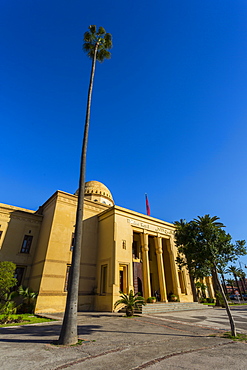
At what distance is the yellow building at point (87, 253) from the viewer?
19609mm

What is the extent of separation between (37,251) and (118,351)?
1898cm

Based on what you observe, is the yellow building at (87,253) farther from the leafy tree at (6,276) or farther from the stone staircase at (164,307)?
the leafy tree at (6,276)

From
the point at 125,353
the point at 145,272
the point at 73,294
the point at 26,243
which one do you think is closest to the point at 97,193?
the point at 26,243

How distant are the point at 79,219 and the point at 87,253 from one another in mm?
15333

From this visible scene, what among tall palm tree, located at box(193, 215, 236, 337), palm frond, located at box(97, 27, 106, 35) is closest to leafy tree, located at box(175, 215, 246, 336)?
tall palm tree, located at box(193, 215, 236, 337)

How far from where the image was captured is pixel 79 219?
9102 millimetres

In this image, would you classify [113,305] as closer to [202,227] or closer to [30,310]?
[30,310]

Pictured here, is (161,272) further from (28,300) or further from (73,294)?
(73,294)

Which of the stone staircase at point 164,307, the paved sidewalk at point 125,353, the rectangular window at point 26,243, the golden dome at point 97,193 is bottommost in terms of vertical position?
the paved sidewalk at point 125,353

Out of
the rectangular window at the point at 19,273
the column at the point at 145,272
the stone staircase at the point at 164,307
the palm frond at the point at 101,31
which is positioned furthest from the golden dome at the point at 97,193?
the palm frond at the point at 101,31

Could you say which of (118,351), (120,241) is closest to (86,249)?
(120,241)

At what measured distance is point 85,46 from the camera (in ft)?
47.5

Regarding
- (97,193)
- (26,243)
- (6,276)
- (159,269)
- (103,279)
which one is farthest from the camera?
(97,193)

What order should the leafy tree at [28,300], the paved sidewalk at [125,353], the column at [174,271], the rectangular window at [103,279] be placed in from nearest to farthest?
1. the paved sidewalk at [125,353]
2. the leafy tree at [28,300]
3. the rectangular window at [103,279]
4. the column at [174,271]
